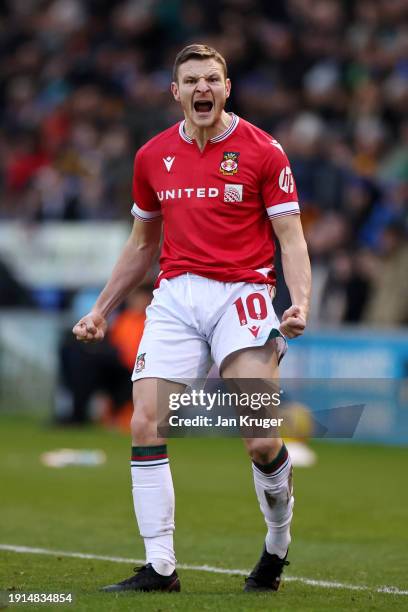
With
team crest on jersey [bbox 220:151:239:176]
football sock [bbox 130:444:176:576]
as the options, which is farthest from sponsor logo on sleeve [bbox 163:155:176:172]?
football sock [bbox 130:444:176:576]

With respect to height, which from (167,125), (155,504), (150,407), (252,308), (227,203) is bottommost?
(155,504)

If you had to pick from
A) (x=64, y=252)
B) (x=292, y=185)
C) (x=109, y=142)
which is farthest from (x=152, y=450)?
(x=109, y=142)

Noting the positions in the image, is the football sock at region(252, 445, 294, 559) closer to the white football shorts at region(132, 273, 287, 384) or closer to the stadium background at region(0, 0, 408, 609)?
the white football shorts at region(132, 273, 287, 384)

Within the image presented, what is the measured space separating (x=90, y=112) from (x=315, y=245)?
6.65m

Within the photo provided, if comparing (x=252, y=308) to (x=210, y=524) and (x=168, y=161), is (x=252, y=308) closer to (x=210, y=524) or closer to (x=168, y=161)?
(x=168, y=161)

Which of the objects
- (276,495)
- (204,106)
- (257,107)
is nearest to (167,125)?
(257,107)

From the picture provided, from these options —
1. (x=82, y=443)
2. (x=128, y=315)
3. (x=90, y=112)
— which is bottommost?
(x=82, y=443)

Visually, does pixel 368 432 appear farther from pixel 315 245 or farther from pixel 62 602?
pixel 62 602

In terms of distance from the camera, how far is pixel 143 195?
278 inches

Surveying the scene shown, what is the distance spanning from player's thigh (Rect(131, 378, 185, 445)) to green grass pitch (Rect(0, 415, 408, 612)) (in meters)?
0.72

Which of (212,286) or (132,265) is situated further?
(132,265)

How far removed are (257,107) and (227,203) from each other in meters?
14.4

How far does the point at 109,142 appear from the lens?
22.2 metres

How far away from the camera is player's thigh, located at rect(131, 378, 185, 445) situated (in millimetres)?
6523
